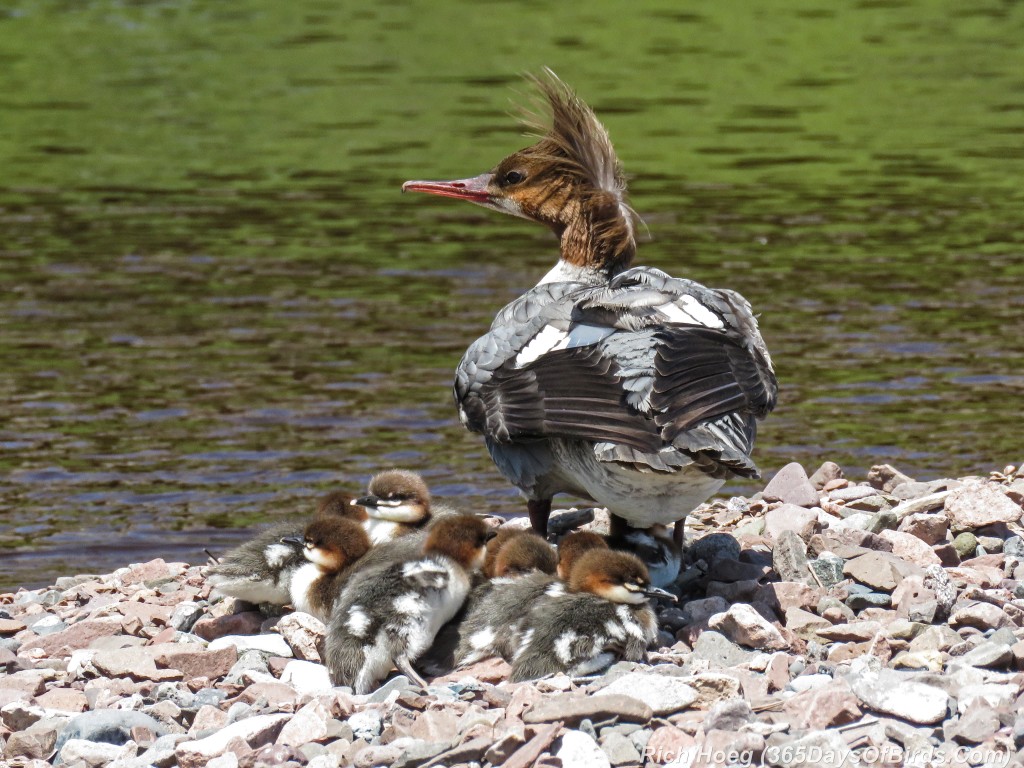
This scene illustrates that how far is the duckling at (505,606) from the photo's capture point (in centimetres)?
506

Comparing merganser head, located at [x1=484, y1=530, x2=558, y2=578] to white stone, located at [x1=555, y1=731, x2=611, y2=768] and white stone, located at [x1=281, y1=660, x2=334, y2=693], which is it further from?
white stone, located at [x1=555, y1=731, x2=611, y2=768]

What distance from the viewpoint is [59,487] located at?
829 centimetres

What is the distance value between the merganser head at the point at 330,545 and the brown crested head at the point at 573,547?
77 centimetres

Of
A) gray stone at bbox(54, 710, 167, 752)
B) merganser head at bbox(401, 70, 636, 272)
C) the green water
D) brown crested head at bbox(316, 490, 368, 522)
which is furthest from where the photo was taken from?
the green water

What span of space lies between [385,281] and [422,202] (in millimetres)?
3113

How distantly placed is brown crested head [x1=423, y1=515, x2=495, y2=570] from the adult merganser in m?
0.38

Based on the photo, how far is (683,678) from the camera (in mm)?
4516

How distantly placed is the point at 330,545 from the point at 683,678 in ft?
5.22

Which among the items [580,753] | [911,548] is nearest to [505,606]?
[580,753]

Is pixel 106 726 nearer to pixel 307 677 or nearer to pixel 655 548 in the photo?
pixel 307 677

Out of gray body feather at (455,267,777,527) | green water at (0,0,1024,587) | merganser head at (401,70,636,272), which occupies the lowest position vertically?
green water at (0,0,1024,587)

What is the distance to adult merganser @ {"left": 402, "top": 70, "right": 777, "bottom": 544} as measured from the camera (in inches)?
201

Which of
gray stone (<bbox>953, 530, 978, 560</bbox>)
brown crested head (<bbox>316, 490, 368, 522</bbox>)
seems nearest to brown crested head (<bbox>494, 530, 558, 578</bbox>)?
brown crested head (<bbox>316, 490, 368, 522</bbox>)

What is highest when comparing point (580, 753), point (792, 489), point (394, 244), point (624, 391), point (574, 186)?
point (574, 186)
